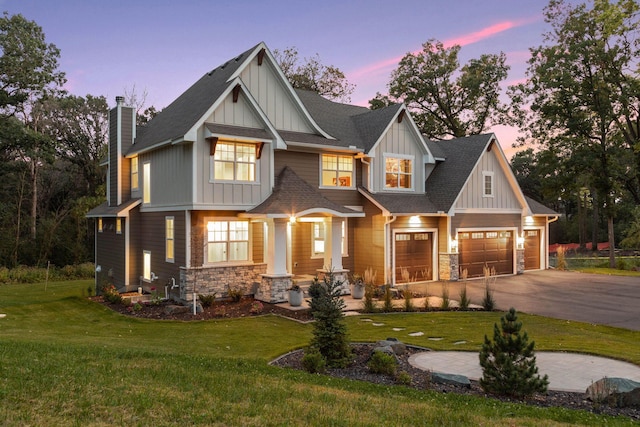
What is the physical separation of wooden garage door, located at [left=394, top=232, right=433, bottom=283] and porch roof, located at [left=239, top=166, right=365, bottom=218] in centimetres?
309

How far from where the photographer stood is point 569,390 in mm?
7449

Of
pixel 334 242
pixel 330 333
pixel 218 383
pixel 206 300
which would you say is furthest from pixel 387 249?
pixel 218 383

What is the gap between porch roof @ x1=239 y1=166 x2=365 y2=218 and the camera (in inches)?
645

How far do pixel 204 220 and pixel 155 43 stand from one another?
9.36 metres

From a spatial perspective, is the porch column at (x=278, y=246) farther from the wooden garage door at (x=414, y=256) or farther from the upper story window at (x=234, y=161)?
the wooden garage door at (x=414, y=256)

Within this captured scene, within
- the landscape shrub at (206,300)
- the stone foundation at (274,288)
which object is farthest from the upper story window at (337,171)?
the landscape shrub at (206,300)

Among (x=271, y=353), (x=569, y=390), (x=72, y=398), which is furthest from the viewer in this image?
(x=271, y=353)

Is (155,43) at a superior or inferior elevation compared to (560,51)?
inferior

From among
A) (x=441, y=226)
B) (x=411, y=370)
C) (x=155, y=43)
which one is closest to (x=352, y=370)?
(x=411, y=370)

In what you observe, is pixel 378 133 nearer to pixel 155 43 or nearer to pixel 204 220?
pixel 204 220

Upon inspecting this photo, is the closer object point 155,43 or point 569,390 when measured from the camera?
point 569,390

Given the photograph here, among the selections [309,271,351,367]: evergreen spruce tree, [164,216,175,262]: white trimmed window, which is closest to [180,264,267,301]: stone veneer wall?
[164,216,175,262]: white trimmed window

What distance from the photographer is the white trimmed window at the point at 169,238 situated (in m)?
17.3

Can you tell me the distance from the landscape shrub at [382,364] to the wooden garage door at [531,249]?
778 inches
